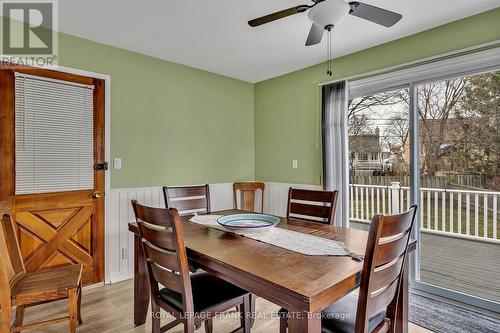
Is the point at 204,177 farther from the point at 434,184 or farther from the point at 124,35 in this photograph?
the point at 434,184

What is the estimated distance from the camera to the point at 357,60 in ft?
10.4

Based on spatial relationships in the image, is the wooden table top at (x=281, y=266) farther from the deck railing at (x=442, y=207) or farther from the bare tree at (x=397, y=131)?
the deck railing at (x=442, y=207)

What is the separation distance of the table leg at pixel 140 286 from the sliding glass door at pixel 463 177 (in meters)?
2.49

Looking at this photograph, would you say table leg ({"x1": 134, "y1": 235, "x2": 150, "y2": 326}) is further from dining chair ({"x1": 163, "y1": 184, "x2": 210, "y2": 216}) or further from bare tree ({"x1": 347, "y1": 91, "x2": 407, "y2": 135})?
bare tree ({"x1": 347, "y1": 91, "x2": 407, "y2": 135})

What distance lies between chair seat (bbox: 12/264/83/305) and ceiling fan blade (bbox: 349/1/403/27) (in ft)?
8.31

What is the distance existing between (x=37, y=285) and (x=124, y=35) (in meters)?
2.23

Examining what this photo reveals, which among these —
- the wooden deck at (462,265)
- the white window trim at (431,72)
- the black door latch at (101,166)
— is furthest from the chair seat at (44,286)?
the white window trim at (431,72)

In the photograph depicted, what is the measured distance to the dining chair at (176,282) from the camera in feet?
4.53

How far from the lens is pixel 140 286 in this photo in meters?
2.12

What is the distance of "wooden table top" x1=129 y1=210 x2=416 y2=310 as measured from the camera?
1068mm

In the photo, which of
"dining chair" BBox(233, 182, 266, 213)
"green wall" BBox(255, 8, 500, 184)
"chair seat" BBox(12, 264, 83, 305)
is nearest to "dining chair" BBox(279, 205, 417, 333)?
"chair seat" BBox(12, 264, 83, 305)

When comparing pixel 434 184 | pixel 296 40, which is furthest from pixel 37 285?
pixel 434 184

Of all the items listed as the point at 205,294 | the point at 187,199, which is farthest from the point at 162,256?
the point at 187,199

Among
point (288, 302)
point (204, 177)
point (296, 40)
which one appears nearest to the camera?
point (288, 302)
